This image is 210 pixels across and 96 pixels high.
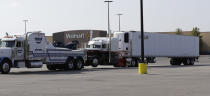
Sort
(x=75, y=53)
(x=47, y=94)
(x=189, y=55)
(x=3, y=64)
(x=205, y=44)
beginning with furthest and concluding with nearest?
(x=205, y=44) < (x=189, y=55) < (x=75, y=53) < (x=3, y=64) < (x=47, y=94)

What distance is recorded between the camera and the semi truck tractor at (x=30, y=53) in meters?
31.3

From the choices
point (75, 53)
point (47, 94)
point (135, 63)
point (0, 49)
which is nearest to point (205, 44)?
point (135, 63)

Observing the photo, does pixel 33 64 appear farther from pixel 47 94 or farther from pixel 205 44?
pixel 205 44

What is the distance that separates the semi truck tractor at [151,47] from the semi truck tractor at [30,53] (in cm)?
531

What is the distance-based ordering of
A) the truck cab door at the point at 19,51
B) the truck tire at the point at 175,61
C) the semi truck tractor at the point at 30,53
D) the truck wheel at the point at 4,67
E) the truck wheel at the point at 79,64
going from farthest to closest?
the truck tire at the point at 175,61 < the truck wheel at the point at 79,64 < the truck cab door at the point at 19,51 < the semi truck tractor at the point at 30,53 < the truck wheel at the point at 4,67

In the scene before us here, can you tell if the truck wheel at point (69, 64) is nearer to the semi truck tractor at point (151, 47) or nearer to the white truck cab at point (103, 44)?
the semi truck tractor at point (151, 47)

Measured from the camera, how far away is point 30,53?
108ft

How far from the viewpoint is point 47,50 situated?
3434 cm

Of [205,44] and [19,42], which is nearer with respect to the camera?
A: [19,42]

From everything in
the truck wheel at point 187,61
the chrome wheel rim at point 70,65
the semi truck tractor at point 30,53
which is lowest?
the truck wheel at point 187,61

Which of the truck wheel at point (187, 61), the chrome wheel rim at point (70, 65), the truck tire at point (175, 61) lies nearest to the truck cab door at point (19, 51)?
the chrome wheel rim at point (70, 65)

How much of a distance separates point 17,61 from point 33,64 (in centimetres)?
125

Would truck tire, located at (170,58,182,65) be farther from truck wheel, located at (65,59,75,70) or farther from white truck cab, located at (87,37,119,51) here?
truck wheel, located at (65,59,75,70)

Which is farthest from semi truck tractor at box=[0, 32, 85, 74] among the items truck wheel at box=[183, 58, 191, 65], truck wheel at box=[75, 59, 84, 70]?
truck wheel at box=[183, 58, 191, 65]
